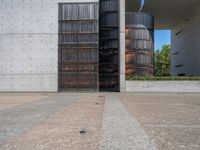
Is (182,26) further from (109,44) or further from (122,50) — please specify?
(122,50)

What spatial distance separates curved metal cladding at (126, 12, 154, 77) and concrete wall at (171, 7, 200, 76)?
8.17 metres

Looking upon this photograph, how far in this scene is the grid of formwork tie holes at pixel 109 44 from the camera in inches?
1265

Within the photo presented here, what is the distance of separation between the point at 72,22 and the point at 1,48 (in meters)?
8.13

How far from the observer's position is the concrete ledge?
92.9 ft

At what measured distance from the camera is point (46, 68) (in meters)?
28.9

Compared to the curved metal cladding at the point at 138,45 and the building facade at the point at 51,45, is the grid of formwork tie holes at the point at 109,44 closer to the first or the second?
the curved metal cladding at the point at 138,45

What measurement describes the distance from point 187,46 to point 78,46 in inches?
835

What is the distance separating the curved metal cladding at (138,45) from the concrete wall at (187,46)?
817cm

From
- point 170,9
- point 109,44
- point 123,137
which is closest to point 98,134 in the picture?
point 123,137

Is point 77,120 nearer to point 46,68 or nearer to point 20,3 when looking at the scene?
point 46,68

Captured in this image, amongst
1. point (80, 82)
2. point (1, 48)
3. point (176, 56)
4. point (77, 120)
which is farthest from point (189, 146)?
point (176, 56)

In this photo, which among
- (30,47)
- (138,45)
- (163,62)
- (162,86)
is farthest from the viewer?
(163,62)

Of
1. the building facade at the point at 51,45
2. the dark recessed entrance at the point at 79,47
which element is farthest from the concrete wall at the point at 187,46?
the dark recessed entrance at the point at 79,47

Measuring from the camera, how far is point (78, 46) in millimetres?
28969
